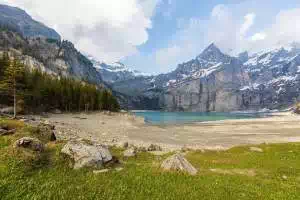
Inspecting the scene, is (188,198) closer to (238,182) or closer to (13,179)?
(238,182)

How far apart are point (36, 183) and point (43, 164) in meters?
3.88

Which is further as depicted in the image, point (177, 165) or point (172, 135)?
point (172, 135)

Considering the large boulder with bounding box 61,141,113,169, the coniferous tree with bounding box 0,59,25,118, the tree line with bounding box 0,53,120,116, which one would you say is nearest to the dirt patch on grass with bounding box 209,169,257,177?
the large boulder with bounding box 61,141,113,169

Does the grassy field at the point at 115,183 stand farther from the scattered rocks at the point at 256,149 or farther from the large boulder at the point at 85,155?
the scattered rocks at the point at 256,149

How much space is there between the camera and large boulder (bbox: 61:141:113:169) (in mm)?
19688

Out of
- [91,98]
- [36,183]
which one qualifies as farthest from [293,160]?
[91,98]

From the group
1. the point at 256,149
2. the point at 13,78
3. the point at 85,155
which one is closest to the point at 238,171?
the point at 85,155

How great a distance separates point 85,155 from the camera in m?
20.2

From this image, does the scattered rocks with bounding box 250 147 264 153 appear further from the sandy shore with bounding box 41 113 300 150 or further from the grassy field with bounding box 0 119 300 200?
the grassy field with bounding box 0 119 300 200

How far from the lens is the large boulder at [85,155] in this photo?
19.7 m

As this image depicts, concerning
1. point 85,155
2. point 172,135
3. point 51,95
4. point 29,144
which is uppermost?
point 51,95

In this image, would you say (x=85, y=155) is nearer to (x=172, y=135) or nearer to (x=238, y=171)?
(x=238, y=171)

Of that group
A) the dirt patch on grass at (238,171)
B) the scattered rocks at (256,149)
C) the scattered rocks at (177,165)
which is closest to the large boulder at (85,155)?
the scattered rocks at (177,165)

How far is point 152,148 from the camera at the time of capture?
132ft
